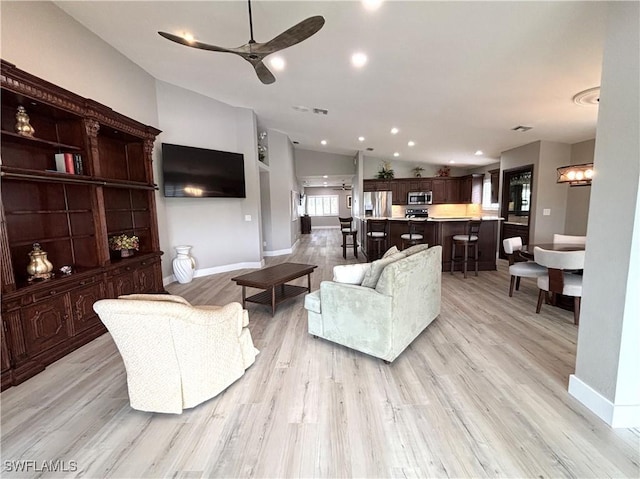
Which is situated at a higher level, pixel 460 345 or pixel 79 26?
pixel 79 26

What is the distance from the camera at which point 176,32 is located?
3.25 metres

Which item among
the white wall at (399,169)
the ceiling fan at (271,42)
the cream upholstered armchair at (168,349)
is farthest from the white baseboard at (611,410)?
the white wall at (399,169)

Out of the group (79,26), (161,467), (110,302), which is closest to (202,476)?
(161,467)

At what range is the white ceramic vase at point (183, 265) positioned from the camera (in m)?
5.05

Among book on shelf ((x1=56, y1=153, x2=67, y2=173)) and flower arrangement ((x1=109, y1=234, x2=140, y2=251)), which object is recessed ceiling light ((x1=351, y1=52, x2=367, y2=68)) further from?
flower arrangement ((x1=109, y1=234, x2=140, y2=251))

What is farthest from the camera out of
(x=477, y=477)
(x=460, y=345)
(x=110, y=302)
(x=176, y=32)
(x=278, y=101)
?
(x=278, y=101)

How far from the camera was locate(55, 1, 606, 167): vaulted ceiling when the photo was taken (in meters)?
2.46

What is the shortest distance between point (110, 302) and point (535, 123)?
Result: 6.40m

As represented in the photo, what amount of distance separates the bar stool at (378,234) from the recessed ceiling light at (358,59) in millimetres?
3685

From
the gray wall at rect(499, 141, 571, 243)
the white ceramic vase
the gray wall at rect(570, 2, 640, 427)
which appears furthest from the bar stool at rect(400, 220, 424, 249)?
the white ceramic vase

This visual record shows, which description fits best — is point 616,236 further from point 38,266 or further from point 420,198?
point 420,198

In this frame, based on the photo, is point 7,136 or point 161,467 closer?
point 161,467

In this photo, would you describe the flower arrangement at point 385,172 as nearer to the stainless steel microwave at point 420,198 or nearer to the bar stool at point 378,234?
the stainless steel microwave at point 420,198

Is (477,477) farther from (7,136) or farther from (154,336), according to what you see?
(7,136)
